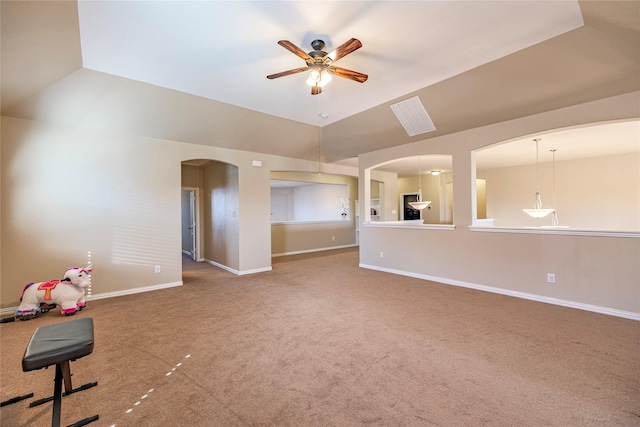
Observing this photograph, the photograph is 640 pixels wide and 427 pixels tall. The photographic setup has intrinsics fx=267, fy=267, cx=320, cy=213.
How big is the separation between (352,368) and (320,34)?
311 cm

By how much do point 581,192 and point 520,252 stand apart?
182 inches

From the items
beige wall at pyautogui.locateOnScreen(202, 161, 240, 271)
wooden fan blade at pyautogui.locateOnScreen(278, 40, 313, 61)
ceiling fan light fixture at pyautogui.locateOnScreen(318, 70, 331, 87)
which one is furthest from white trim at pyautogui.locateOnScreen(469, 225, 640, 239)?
beige wall at pyautogui.locateOnScreen(202, 161, 240, 271)

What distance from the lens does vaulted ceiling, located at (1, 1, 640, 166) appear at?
2369mm

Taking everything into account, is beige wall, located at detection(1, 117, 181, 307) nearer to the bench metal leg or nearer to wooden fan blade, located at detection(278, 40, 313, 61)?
the bench metal leg

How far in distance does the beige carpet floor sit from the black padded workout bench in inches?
10.7

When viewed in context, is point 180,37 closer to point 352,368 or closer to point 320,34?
point 320,34

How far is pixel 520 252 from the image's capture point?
12.8 ft

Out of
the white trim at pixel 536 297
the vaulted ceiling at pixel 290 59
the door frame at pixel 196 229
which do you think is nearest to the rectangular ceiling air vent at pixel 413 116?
the vaulted ceiling at pixel 290 59

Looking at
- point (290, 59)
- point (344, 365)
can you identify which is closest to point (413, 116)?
point (290, 59)

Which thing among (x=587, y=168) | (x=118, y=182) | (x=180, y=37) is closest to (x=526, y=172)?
(x=587, y=168)

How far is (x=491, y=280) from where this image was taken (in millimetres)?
4188

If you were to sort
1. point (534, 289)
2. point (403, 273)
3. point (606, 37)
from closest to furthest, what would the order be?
point (606, 37), point (534, 289), point (403, 273)

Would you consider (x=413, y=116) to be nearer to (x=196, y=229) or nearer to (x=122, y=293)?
(x=122, y=293)

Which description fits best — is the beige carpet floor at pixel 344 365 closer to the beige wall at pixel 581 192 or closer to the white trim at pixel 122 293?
the white trim at pixel 122 293
